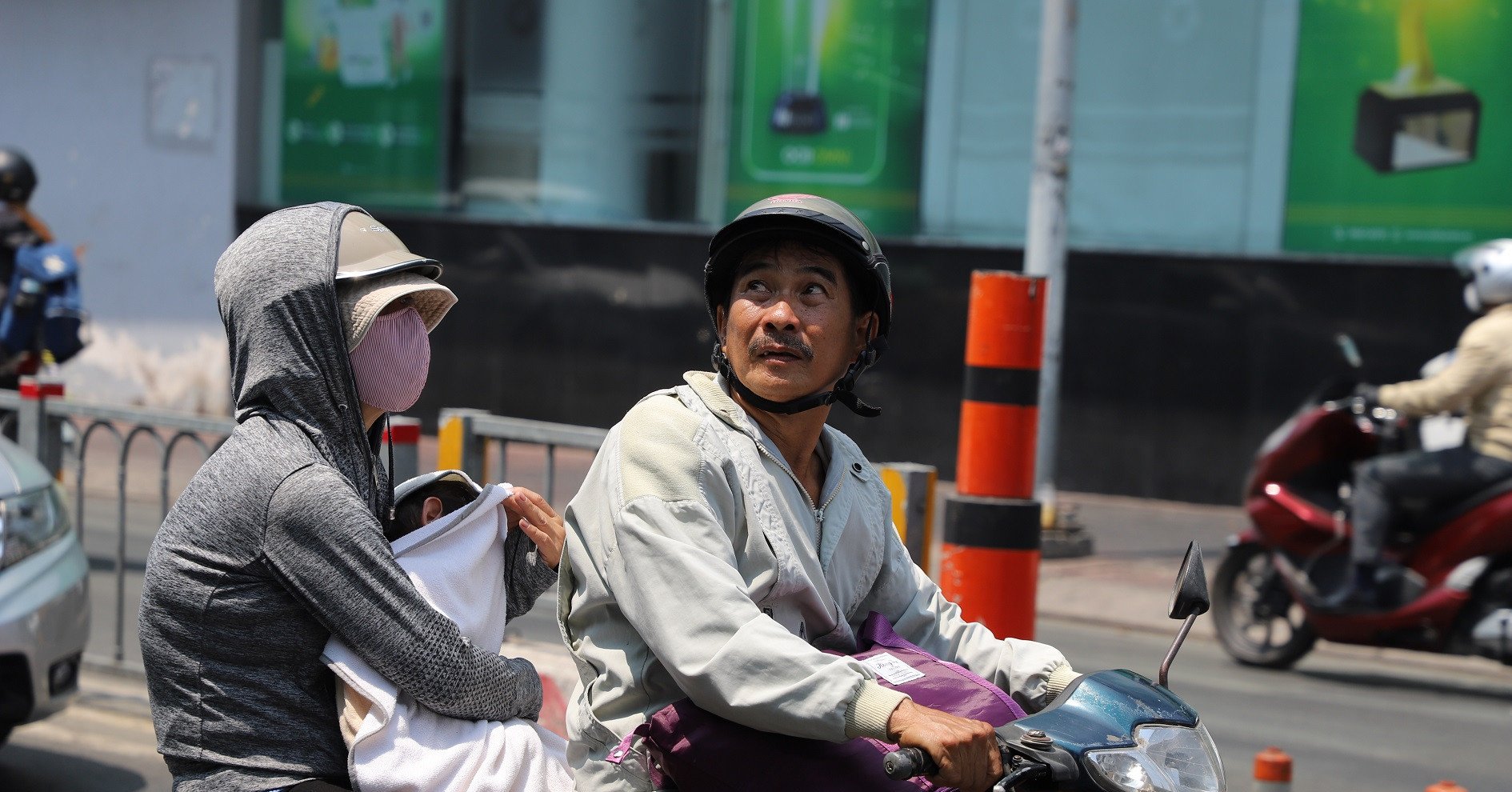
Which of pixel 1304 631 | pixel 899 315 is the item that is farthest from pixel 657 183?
pixel 1304 631

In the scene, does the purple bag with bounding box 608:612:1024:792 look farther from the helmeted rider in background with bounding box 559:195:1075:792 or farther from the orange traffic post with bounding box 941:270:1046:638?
the orange traffic post with bounding box 941:270:1046:638

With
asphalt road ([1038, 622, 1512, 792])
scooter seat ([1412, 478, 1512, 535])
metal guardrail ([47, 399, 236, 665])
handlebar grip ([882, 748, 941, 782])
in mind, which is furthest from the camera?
scooter seat ([1412, 478, 1512, 535])

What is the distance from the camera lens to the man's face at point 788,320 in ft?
8.22

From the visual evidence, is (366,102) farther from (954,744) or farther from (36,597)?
(954,744)

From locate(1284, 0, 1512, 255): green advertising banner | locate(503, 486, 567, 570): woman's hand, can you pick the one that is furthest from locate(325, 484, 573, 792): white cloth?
locate(1284, 0, 1512, 255): green advertising banner

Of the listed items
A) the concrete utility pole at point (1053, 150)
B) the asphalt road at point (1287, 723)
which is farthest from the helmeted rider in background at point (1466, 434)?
the concrete utility pole at point (1053, 150)

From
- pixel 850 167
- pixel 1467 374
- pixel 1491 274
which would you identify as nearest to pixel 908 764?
pixel 1467 374

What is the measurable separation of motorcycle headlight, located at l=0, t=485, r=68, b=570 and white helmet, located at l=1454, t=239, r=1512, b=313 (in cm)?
604

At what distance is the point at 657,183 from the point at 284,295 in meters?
13.0

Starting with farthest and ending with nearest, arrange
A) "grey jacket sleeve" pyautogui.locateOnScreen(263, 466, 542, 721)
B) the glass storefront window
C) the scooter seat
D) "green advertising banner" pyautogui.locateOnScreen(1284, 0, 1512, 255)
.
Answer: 1. the glass storefront window
2. "green advertising banner" pyautogui.locateOnScreen(1284, 0, 1512, 255)
3. the scooter seat
4. "grey jacket sleeve" pyautogui.locateOnScreen(263, 466, 542, 721)

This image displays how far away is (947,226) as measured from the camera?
13984 millimetres

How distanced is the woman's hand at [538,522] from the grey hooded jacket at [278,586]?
28cm

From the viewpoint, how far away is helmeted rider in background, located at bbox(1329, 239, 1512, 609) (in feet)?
24.6

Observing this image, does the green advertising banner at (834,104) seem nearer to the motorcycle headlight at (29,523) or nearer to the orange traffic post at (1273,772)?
the motorcycle headlight at (29,523)
